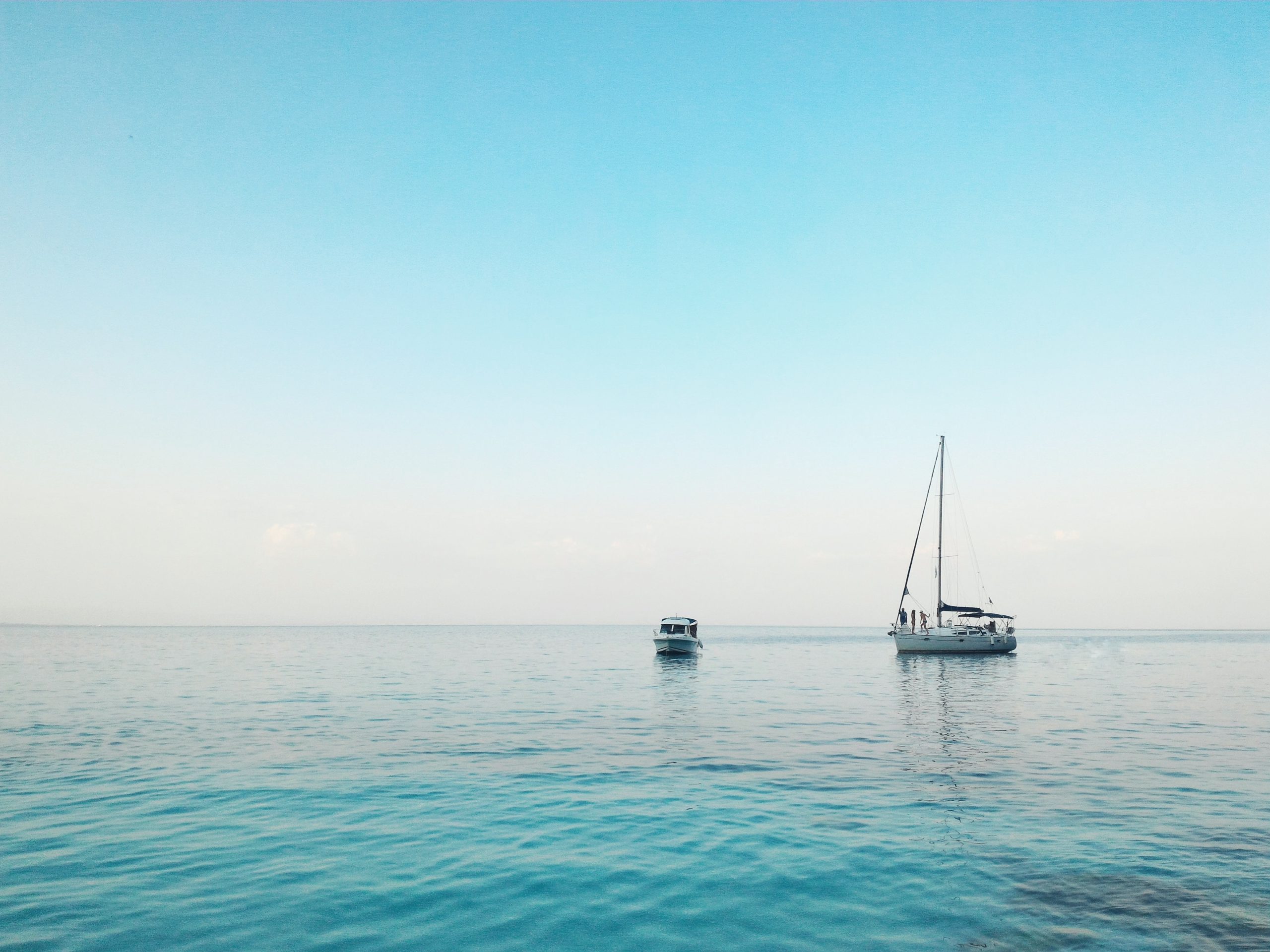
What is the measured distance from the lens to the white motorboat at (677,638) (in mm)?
85438

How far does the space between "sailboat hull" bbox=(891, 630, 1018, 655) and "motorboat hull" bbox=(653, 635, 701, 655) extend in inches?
875

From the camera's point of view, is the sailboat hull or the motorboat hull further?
the motorboat hull

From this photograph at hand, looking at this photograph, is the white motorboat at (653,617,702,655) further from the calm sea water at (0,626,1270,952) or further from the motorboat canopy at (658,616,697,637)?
the calm sea water at (0,626,1270,952)

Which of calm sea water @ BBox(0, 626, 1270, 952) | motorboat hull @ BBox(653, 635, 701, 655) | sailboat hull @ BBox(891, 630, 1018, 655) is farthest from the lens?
motorboat hull @ BBox(653, 635, 701, 655)

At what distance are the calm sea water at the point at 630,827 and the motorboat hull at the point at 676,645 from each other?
4573 centimetres

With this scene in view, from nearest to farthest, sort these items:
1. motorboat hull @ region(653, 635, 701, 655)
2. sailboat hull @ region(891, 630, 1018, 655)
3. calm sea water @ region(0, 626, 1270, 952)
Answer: calm sea water @ region(0, 626, 1270, 952) → sailboat hull @ region(891, 630, 1018, 655) → motorboat hull @ region(653, 635, 701, 655)

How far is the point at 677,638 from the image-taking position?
280 ft

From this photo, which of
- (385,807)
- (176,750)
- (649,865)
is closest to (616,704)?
(176,750)

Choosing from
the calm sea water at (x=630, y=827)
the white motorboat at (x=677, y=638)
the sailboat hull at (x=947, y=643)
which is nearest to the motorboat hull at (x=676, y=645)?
the white motorboat at (x=677, y=638)

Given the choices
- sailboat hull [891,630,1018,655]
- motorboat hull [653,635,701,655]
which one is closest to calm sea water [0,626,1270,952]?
sailboat hull [891,630,1018,655]

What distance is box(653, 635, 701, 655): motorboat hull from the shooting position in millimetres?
85312

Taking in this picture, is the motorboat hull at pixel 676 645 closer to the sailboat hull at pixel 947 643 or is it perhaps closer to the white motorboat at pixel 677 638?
the white motorboat at pixel 677 638

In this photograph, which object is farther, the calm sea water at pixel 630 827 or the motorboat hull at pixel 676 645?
the motorboat hull at pixel 676 645

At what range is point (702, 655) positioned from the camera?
4040 inches
